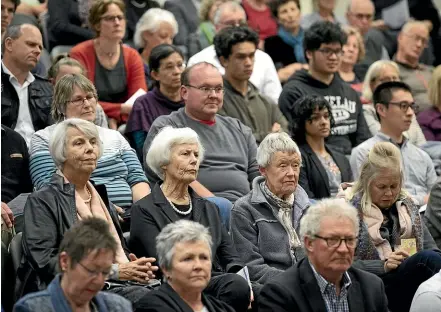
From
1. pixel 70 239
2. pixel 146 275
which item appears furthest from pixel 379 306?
pixel 70 239

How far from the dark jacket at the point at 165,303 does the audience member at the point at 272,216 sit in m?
0.84

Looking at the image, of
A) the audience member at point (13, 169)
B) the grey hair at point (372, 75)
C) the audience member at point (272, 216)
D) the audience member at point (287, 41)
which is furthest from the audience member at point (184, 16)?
the audience member at point (272, 216)

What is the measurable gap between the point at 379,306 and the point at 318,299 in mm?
321

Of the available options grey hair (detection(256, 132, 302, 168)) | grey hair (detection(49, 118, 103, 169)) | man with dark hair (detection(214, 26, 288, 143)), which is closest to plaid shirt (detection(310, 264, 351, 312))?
grey hair (detection(256, 132, 302, 168))

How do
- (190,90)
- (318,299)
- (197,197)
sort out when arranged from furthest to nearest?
1. (190,90)
2. (197,197)
3. (318,299)

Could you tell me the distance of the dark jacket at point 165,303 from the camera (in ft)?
16.5

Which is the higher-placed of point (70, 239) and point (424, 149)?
point (70, 239)

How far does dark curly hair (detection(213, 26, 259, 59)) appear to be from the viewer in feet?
26.6

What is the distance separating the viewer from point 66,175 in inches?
229

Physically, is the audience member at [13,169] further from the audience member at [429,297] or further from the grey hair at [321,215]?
the audience member at [429,297]

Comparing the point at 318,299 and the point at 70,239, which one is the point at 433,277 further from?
the point at 70,239

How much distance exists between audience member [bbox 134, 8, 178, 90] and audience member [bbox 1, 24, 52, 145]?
4.62 ft

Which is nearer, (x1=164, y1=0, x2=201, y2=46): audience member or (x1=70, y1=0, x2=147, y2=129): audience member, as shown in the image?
(x1=70, y1=0, x2=147, y2=129): audience member

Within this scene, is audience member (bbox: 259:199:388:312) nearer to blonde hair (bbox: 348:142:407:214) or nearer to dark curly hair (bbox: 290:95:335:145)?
blonde hair (bbox: 348:142:407:214)
